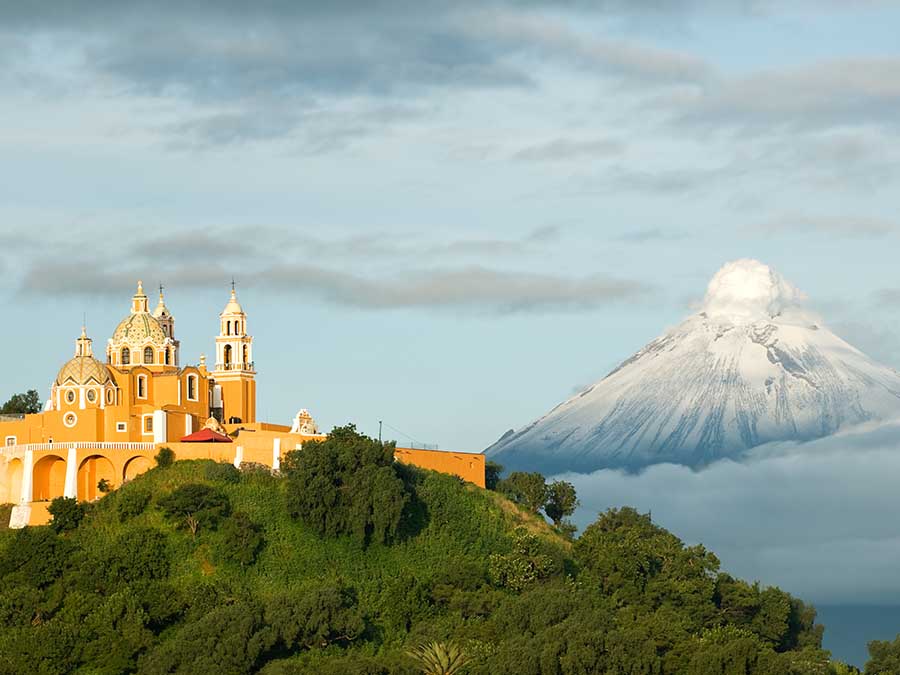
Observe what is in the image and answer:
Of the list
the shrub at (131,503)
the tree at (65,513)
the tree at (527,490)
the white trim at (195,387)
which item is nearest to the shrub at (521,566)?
the tree at (527,490)

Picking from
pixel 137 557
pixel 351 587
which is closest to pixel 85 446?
pixel 137 557

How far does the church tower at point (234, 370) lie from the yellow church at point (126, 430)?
0.45ft

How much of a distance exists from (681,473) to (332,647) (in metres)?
109

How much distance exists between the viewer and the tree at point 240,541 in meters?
78.4

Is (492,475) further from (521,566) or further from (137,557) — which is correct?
(137,557)

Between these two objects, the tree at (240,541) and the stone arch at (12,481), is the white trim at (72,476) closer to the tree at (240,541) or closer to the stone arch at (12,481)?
the stone arch at (12,481)

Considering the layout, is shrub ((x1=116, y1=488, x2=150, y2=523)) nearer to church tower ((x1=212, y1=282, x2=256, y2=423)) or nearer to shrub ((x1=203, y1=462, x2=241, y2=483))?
shrub ((x1=203, y1=462, x2=241, y2=483))

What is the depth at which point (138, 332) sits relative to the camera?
89938mm

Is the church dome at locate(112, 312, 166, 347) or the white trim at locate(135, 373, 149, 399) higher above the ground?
the church dome at locate(112, 312, 166, 347)

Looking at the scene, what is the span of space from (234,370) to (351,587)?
16.8 metres

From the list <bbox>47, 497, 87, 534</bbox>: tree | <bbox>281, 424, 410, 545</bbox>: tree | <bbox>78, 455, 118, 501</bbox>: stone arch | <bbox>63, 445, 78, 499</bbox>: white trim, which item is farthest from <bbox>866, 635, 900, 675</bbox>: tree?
<bbox>63, 445, 78, 499</bbox>: white trim

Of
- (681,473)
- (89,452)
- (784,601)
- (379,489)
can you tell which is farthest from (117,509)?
(681,473)

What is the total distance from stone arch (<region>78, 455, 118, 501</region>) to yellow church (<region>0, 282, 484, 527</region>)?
42 mm

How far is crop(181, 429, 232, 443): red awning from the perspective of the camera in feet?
279
